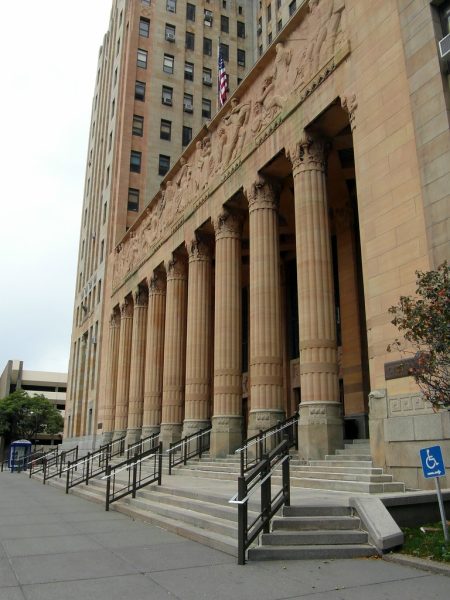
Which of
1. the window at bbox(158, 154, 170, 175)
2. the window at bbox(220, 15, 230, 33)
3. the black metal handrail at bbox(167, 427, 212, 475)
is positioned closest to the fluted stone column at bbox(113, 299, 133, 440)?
the black metal handrail at bbox(167, 427, 212, 475)

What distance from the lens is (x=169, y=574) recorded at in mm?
6836

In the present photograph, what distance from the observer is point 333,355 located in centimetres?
1691

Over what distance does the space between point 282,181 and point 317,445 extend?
1151cm

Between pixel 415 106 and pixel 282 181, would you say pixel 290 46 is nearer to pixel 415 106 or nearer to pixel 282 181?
pixel 282 181

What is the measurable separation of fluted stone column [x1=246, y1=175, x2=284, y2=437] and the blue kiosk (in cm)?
2757

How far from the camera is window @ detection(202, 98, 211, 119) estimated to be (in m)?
52.3

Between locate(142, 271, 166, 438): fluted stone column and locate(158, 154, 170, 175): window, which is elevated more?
locate(158, 154, 170, 175): window

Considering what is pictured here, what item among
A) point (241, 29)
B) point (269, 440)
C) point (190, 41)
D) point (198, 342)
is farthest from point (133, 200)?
point (269, 440)

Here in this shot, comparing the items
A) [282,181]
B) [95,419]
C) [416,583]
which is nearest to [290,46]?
[282,181]

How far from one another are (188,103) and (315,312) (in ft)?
133

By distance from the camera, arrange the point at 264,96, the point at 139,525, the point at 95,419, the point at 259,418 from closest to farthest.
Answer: the point at 139,525 → the point at 259,418 → the point at 264,96 → the point at 95,419

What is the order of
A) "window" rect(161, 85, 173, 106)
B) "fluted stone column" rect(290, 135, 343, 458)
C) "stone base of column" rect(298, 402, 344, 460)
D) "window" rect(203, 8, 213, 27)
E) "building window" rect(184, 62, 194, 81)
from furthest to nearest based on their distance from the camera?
1. "window" rect(203, 8, 213, 27)
2. "building window" rect(184, 62, 194, 81)
3. "window" rect(161, 85, 173, 106)
4. "fluted stone column" rect(290, 135, 343, 458)
5. "stone base of column" rect(298, 402, 344, 460)

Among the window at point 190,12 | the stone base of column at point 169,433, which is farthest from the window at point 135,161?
the stone base of column at point 169,433

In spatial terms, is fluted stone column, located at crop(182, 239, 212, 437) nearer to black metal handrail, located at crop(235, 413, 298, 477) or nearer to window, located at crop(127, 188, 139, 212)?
black metal handrail, located at crop(235, 413, 298, 477)
